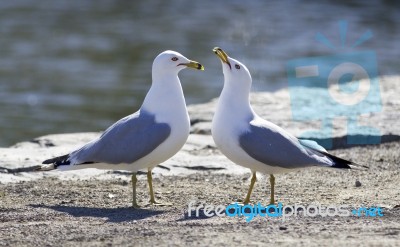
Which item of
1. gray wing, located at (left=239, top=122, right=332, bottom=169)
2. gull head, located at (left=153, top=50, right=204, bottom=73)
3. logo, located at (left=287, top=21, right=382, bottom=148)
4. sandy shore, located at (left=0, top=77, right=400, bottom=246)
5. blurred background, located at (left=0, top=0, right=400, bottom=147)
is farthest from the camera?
blurred background, located at (left=0, top=0, right=400, bottom=147)

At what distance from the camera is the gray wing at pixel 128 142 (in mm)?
6289

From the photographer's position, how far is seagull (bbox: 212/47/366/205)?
6.12m

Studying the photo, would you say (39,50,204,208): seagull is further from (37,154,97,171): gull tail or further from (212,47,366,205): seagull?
(212,47,366,205): seagull

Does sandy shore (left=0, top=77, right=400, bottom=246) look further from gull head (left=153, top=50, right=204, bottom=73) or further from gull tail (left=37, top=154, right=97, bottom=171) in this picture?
gull head (left=153, top=50, right=204, bottom=73)

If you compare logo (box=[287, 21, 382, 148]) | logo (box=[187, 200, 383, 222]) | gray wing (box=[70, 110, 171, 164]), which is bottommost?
logo (box=[187, 200, 383, 222])

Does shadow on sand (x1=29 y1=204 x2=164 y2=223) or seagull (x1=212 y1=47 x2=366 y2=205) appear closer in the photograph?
shadow on sand (x1=29 y1=204 x2=164 y2=223)

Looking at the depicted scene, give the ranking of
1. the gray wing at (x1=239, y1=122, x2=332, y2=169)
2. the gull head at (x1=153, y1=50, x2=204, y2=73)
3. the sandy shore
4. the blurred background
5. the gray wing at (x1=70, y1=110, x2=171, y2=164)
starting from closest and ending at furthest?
the sandy shore
the gray wing at (x1=239, y1=122, x2=332, y2=169)
the gray wing at (x1=70, y1=110, x2=171, y2=164)
the gull head at (x1=153, y1=50, x2=204, y2=73)
the blurred background

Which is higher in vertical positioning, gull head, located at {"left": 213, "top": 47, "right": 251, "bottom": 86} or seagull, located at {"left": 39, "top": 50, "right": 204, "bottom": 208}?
gull head, located at {"left": 213, "top": 47, "right": 251, "bottom": 86}

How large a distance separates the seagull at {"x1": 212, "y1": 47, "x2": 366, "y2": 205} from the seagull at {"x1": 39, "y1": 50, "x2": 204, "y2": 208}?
31 cm

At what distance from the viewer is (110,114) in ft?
44.6

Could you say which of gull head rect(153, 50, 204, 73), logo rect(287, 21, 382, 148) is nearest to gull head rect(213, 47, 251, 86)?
gull head rect(153, 50, 204, 73)

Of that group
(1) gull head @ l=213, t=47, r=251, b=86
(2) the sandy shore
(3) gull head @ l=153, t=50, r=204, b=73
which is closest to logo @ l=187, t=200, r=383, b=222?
(2) the sandy shore

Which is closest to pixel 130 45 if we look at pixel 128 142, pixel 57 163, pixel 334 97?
pixel 334 97

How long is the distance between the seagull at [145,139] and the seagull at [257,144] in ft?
1.01
